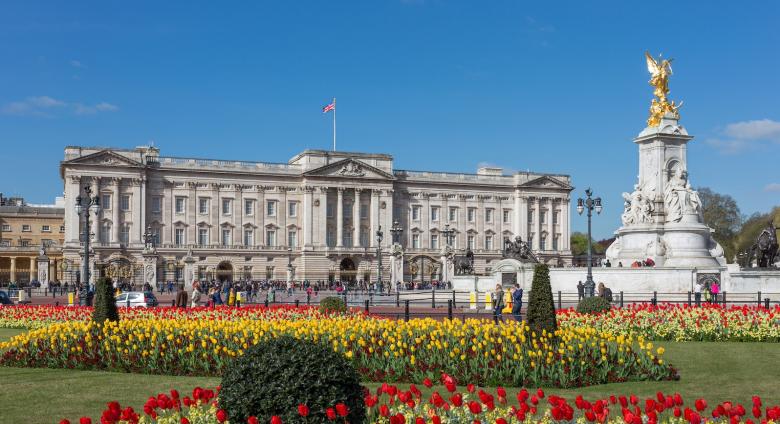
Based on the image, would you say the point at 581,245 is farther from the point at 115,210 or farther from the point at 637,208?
the point at 637,208

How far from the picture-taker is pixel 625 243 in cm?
4047

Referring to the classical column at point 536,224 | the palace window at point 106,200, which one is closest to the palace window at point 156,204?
the palace window at point 106,200

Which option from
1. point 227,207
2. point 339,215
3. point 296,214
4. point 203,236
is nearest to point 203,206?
point 227,207

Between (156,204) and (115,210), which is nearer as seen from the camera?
(115,210)

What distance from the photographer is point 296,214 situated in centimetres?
9519

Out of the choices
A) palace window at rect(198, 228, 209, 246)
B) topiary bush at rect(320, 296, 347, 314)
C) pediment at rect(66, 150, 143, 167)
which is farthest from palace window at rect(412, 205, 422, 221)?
topiary bush at rect(320, 296, 347, 314)

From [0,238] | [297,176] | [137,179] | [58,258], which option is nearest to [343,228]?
[297,176]

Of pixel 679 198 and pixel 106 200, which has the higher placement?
pixel 106 200

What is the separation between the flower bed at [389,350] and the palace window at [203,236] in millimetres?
75473

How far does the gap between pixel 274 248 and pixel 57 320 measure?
2722 inches

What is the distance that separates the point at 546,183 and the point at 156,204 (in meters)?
45.6

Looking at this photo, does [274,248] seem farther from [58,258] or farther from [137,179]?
[58,258]

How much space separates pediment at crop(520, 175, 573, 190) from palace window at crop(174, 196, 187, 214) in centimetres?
3934

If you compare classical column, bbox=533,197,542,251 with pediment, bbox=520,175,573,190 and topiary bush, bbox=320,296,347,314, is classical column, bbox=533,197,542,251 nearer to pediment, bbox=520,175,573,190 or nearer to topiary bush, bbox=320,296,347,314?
pediment, bbox=520,175,573,190
